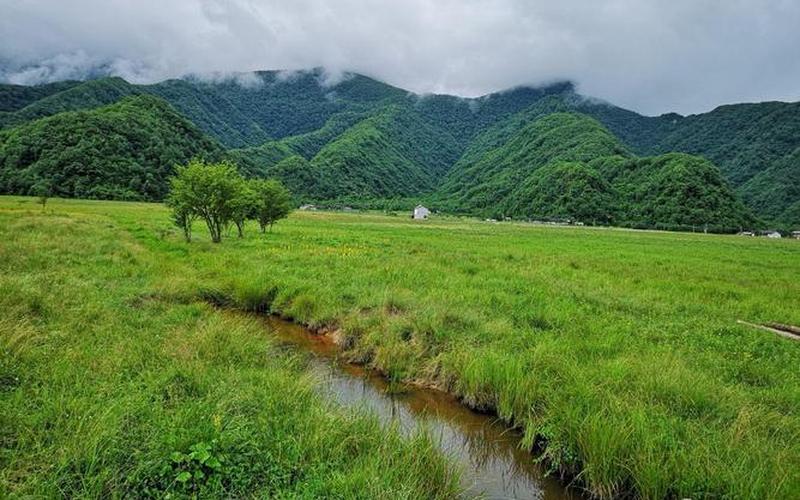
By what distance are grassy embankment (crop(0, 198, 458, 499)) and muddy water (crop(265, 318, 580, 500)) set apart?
1068mm

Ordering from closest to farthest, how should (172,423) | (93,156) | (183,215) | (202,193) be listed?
(172,423)
(202,193)
(183,215)
(93,156)

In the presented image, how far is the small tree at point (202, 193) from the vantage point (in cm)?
3578

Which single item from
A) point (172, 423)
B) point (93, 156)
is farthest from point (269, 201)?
point (93, 156)

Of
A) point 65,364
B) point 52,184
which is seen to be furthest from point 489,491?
point 52,184

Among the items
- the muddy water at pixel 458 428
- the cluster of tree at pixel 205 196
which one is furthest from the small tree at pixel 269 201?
the muddy water at pixel 458 428

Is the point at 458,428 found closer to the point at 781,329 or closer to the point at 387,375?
the point at 387,375

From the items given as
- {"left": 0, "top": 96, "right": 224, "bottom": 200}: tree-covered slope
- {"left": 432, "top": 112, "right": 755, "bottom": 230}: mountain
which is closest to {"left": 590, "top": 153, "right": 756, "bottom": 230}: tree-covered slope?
{"left": 432, "top": 112, "right": 755, "bottom": 230}: mountain

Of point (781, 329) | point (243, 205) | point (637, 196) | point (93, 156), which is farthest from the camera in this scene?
point (637, 196)

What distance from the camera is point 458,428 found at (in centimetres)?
947

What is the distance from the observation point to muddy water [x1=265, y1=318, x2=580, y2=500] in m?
7.62

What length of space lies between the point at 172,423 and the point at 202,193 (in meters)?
32.9

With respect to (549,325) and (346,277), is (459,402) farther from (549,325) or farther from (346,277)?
(346,277)

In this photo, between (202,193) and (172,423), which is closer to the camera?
(172,423)

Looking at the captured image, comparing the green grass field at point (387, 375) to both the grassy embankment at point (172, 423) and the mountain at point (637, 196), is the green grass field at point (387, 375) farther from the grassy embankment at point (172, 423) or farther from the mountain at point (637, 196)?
the mountain at point (637, 196)
